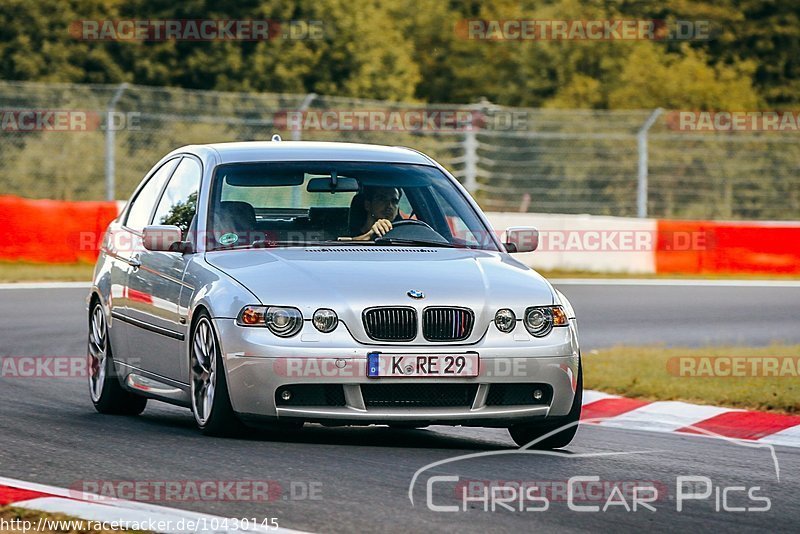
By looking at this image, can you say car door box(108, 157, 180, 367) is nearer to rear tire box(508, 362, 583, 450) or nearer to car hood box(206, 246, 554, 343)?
car hood box(206, 246, 554, 343)

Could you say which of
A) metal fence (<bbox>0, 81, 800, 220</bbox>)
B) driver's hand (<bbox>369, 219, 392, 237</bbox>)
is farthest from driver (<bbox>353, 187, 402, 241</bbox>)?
metal fence (<bbox>0, 81, 800, 220</bbox>)

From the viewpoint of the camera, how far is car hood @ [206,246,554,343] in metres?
8.00

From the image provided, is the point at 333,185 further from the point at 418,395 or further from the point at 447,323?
the point at 418,395

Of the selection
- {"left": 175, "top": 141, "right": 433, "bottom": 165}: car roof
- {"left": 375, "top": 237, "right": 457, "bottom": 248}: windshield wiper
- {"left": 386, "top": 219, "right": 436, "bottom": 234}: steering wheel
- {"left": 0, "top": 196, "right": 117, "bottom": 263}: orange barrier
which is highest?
{"left": 175, "top": 141, "right": 433, "bottom": 165}: car roof

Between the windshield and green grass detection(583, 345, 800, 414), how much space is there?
250 centimetres

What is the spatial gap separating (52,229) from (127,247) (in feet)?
42.5

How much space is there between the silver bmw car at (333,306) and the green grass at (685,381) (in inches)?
89.8

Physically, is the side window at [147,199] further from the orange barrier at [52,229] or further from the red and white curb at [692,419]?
the orange barrier at [52,229]

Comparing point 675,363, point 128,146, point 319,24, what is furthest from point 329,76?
point 675,363

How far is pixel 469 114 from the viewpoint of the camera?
28312 mm

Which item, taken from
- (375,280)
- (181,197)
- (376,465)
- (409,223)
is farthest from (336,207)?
(376,465)

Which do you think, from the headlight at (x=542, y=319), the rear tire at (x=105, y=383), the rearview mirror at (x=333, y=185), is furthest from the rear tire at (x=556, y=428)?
the rear tire at (x=105, y=383)

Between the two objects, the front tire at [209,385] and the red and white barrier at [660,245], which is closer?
the front tire at [209,385]

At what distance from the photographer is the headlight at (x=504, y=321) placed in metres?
8.15
